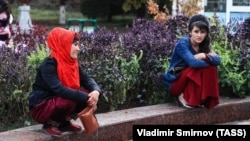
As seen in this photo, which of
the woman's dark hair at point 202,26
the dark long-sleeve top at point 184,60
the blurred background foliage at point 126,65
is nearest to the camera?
the blurred background foliage at point 126,65

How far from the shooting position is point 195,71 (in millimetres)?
5004

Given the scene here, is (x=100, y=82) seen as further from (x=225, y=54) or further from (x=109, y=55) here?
(x=225, y=54)

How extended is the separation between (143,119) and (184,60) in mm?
708

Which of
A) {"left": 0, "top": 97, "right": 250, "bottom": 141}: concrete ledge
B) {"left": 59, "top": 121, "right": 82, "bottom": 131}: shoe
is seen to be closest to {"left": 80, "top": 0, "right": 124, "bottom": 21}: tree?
{"left": 0, "top": 97, "right": 250, "bottom": 141}: concrete ledge

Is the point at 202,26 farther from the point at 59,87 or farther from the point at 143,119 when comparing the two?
the point at 59,87

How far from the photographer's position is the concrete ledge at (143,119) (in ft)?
13.9

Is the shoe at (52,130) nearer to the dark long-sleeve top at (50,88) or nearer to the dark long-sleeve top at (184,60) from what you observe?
the dark long-sleeve top at (50,88)

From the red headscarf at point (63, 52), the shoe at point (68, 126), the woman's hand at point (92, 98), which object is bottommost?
the shoe at point (68, 126)

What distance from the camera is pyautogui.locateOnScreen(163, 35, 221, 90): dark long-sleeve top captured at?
4.95m

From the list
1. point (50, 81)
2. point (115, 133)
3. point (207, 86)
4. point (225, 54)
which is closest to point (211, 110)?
point (207, 86)

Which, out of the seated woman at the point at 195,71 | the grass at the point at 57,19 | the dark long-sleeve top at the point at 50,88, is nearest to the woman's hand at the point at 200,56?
the seated woman at the point at 195,71

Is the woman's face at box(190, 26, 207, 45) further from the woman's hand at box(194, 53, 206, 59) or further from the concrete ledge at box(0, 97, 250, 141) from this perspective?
the concrete ledge at box(0, 97, 250, 141)

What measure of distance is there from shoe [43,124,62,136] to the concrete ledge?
0.03 m

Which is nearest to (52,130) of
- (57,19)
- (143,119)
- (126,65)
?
(143,119)
